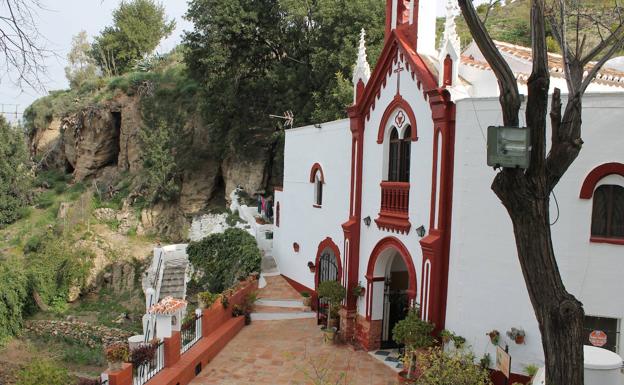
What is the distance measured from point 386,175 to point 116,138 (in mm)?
27252

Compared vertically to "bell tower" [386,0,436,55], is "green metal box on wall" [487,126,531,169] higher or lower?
lower

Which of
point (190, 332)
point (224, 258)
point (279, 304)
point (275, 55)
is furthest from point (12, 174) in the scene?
point (190, 332)

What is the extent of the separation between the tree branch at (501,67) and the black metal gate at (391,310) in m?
8.27

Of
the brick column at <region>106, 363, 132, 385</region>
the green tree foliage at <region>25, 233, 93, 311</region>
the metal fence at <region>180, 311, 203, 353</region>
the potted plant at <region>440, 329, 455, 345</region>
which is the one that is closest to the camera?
the brick column at <region>106, 363, 132, 385</region>

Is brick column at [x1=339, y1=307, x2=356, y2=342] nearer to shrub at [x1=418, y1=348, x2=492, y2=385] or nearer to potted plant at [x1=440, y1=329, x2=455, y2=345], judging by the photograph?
potted plant at [x1=440, y1=329, x2=455, y2=345]

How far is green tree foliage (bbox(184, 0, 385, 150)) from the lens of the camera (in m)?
22.2

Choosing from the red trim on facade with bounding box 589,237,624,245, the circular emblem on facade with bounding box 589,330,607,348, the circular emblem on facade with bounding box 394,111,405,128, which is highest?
the circular emblem on facade with bounding box 394,111,405,128

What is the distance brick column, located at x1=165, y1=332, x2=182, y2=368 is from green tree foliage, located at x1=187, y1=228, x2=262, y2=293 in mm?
6816

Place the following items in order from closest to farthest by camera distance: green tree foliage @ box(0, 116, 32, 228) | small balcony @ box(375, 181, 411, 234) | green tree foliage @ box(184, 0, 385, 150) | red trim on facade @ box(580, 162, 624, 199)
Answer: red trim on facade @ box(580, 162, 624, 199) < small balcony @ box(375, 181, 411, 234) < green tree foliage @ box(184, 0, 385, 150) < green tree foliage @ box(0, 116, 32, 228)

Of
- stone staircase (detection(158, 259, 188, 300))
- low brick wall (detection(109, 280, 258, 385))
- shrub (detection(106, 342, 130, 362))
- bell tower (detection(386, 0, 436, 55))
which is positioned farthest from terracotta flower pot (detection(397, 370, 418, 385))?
stone staircase (detection(158, 259, 188, 300))

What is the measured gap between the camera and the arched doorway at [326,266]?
1523 centimetres

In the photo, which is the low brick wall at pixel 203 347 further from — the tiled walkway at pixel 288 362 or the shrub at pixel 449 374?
the shrub at pixel 449 374

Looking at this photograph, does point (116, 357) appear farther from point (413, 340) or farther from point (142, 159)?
point (142, 159)

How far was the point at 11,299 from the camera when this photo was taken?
20.6 metres
